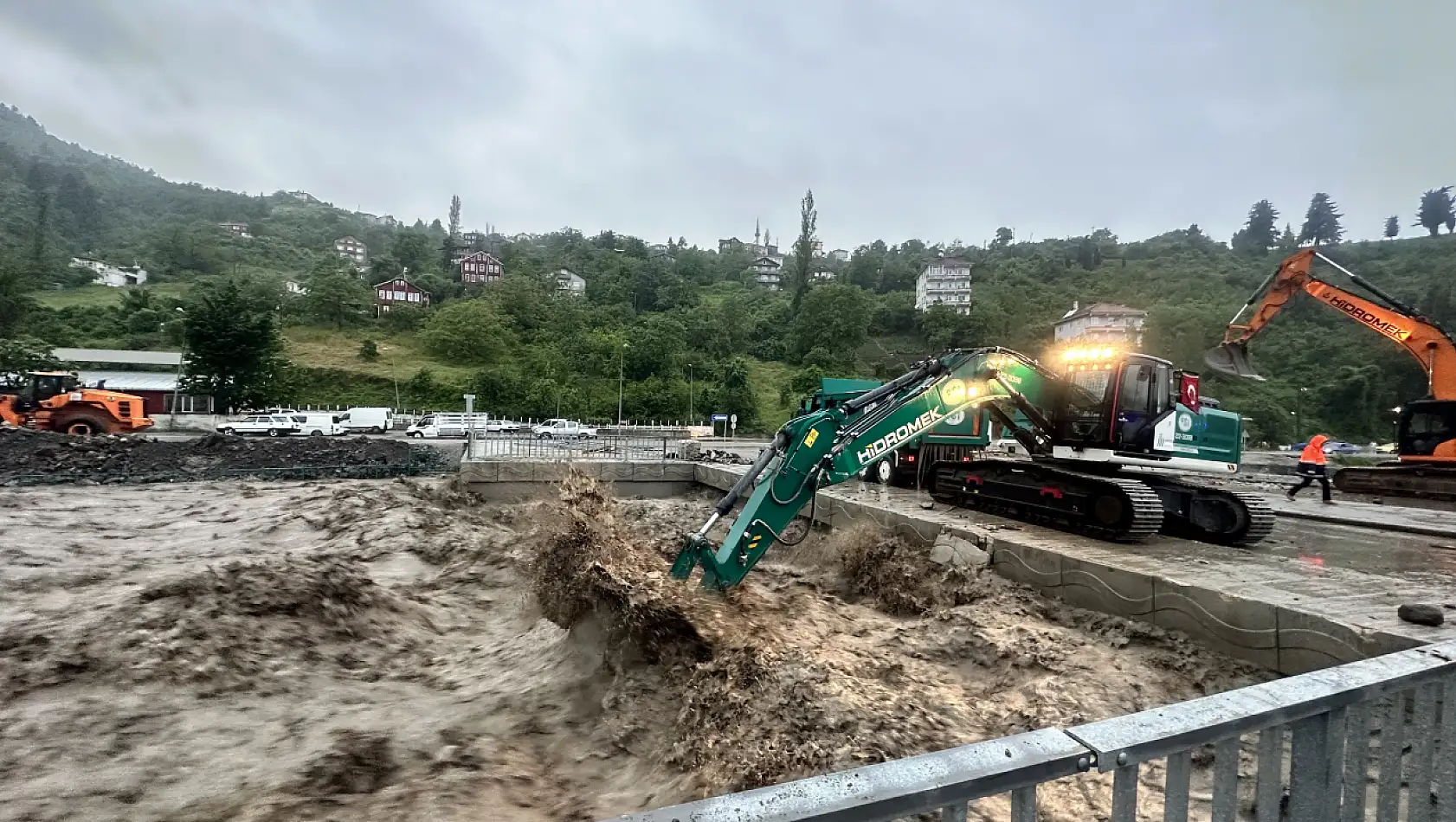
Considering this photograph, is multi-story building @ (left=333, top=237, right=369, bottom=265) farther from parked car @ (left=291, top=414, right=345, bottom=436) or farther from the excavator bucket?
the excavator bucket

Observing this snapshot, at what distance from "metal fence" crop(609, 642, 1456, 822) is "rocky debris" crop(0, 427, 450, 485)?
1884 cm

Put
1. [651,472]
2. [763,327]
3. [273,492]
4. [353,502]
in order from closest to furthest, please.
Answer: [353,502], [273,492], [651,472], [763,327]

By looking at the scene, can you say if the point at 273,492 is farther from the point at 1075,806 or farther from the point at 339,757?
the point at 1075,806

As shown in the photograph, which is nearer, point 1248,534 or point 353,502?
point 1248,534

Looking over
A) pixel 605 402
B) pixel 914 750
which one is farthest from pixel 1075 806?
pixel 605 402

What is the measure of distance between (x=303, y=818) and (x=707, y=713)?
2.22m

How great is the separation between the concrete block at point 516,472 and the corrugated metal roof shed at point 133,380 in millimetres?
38332

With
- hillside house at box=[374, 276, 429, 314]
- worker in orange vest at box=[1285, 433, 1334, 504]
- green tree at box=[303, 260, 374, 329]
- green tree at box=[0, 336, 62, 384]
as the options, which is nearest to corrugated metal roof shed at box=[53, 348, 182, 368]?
green tree at box=[0, 336, 62, 384]

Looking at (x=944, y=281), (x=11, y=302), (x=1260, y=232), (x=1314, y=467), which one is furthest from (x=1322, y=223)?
(x=11, y=302)

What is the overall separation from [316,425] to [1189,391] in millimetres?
33215

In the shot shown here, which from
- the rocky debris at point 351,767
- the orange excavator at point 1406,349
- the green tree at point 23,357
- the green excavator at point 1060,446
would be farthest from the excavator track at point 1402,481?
the green tree at point 23,357

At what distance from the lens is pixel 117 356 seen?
49125 millimetres

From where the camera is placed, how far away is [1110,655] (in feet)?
17.6

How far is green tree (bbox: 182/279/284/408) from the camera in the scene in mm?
38531
